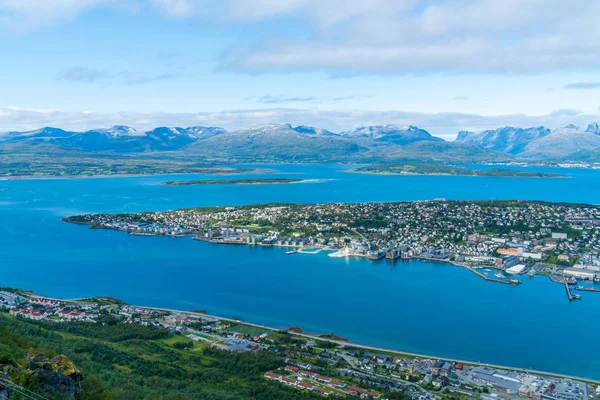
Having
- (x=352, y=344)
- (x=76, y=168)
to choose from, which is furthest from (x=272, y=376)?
(x=76, y=168)

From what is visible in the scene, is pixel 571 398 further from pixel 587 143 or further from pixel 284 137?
pixel 587 143


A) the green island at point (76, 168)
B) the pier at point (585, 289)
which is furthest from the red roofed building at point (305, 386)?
the green island at point (76, 168)

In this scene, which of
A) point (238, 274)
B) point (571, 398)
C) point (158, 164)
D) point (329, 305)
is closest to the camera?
point (571, 398)

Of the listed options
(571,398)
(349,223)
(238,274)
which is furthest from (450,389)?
(349,223)

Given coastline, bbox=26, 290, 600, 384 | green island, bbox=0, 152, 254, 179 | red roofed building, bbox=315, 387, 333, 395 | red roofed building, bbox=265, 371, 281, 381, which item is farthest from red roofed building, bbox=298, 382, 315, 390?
green island, bbox=0, 152, 254, 179

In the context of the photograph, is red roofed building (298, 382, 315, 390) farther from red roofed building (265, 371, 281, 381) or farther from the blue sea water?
the blue sea water

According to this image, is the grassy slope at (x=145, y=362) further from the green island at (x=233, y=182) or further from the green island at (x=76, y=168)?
the green island at (x=76, y=168)
